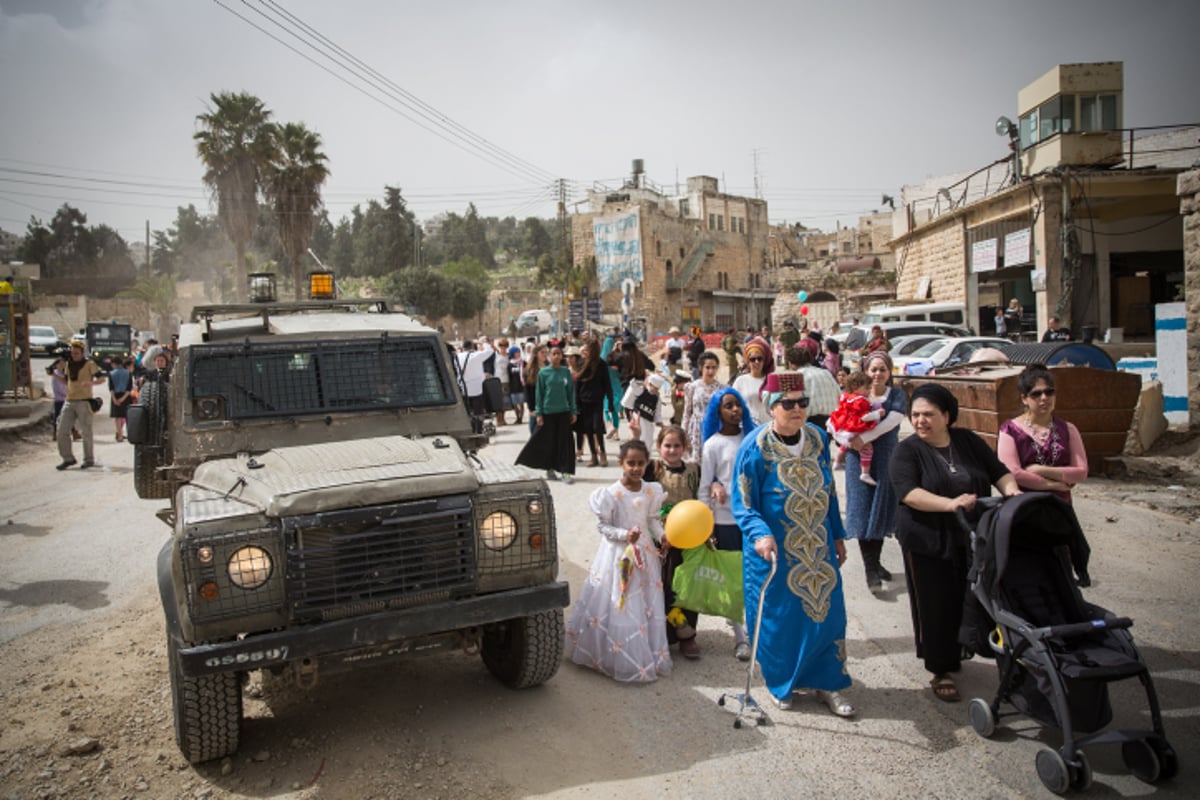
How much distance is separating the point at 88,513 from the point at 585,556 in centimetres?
700

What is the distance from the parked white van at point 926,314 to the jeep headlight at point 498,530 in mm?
22449

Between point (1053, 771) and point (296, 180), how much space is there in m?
36.6

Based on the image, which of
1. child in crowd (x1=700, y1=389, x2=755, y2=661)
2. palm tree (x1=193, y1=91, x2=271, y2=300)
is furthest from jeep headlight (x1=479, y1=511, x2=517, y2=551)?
palm tree (x1=193, y1=91, x2=271, y2=300)

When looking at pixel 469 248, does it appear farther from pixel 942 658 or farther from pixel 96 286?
pixel 942 658

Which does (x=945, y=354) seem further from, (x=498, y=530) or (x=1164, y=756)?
(x=498, y=530)

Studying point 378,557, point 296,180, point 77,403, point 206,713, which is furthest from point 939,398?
point 296,180

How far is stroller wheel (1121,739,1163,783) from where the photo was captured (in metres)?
3.62

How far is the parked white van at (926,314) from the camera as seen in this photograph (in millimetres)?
24953

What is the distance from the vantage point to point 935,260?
2762 centimetres

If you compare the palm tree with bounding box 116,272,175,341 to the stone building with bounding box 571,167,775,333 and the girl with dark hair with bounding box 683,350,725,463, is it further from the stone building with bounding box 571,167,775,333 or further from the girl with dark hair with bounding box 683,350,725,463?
the girl with dark hair with bounding box 683,350,725,463

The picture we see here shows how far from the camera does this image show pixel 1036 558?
412 cm

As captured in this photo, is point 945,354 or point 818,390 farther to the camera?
point 945,354

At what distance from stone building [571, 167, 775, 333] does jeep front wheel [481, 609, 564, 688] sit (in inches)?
1937

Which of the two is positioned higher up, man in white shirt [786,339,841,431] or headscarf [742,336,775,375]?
headscarf [742,336,775,375]
